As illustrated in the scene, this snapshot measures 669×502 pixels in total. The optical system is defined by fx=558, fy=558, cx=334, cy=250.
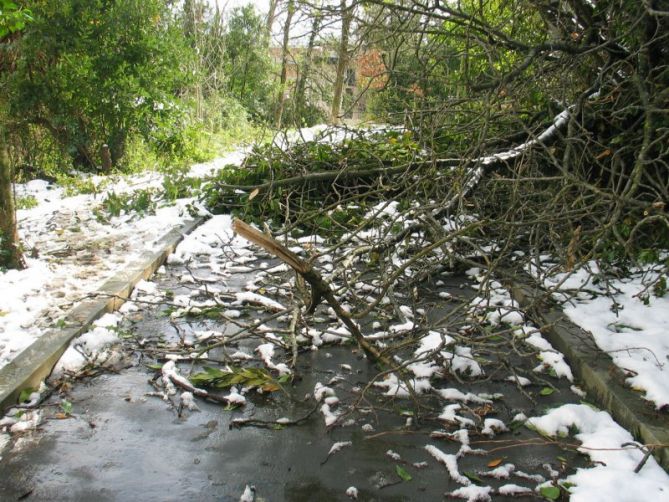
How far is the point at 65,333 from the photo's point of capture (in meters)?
3.60

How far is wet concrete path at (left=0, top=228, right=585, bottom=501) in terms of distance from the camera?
2.45 meters

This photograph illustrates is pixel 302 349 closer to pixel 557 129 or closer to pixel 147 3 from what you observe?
pixel 557 129

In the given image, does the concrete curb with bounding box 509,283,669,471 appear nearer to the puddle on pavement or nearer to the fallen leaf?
the puddle on pavement

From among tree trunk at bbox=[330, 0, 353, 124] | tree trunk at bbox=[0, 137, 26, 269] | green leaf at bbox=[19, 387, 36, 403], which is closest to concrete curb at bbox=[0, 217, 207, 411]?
green leaf at bbox=[19, 387, 36, 403]

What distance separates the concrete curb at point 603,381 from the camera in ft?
8.75

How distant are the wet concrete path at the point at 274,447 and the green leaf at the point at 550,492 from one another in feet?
0.11

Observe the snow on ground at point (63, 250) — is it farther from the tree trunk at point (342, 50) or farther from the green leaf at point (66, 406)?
the tree trunk at point (342, 50)

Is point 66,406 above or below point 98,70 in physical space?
below

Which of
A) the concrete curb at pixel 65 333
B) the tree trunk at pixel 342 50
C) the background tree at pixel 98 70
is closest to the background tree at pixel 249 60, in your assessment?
the tree trunk at pixel 342 50

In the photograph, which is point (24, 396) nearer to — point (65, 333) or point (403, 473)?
point (65, 333)

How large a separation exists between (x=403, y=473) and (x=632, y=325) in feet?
7.16

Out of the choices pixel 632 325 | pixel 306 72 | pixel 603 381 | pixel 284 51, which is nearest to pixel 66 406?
pixel 603 381

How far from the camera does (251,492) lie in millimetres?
2412

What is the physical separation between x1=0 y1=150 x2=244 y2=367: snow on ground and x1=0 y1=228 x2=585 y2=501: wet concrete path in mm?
884
